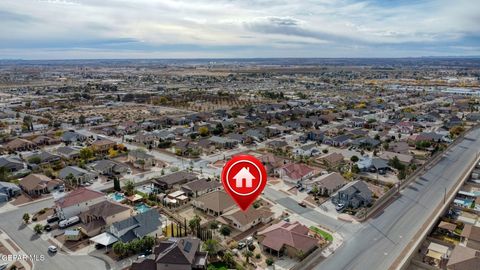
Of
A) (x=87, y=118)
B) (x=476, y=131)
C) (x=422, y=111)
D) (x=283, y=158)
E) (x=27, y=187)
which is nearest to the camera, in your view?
(x=27, y=187)

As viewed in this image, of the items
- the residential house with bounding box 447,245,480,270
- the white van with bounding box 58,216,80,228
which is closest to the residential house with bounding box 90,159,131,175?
the white van with bounding box 58,216,80,228

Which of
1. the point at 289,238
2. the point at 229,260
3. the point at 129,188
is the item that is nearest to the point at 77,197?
the point at 129,188

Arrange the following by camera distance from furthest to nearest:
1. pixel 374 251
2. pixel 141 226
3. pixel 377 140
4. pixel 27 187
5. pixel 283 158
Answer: pixel 377 140 → pixel 283 158 → pixel 27 187 → pixel 141 226 → pixel 374 251

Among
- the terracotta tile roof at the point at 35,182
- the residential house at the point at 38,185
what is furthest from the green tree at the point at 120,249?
the terracotta tile roof at the point at 35,182

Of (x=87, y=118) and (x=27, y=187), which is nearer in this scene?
(x=27, y=187)

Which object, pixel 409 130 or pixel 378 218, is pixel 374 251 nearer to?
pixel 378 218

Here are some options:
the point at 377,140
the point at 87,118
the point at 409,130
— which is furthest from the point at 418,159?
the point at 87,118
